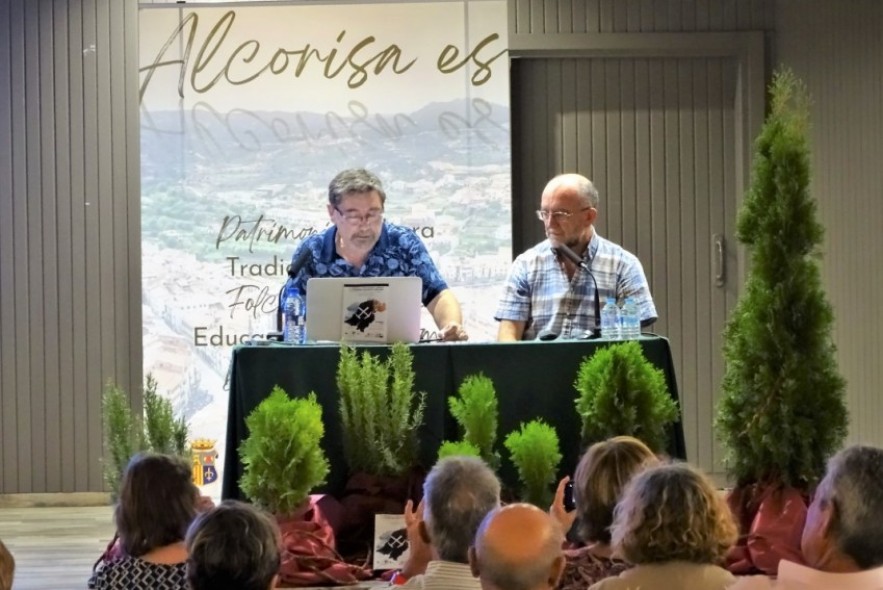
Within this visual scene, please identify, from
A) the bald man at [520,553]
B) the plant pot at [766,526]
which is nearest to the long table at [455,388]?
the plant pot at [766,526]

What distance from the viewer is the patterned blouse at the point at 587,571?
2900 mm

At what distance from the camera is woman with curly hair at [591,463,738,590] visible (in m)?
2.41

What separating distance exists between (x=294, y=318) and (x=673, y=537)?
87.6 inches

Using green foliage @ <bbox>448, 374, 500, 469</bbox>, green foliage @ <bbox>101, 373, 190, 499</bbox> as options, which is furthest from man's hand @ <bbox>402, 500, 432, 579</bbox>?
green foliage @ <bbox>101, 373, 190, 499</bbox>

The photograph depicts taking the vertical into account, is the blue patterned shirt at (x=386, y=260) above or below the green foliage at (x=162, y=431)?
above

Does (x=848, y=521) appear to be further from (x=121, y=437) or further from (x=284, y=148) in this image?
(x=284, y=148)

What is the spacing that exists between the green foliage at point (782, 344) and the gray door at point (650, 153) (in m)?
2.59

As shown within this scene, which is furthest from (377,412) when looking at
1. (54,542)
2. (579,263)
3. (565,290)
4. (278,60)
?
(278,60)

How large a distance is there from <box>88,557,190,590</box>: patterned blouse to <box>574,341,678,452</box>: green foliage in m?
1.64

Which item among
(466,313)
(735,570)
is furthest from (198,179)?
(735,570)

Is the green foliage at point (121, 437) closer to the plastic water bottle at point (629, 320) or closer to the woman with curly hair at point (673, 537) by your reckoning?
the plastic water bottle at point (629, 320)

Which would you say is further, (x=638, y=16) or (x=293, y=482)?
(x=638, y=16)

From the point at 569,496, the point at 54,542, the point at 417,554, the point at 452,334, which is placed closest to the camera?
the point at 417,554

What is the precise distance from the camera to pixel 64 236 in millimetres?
6602
